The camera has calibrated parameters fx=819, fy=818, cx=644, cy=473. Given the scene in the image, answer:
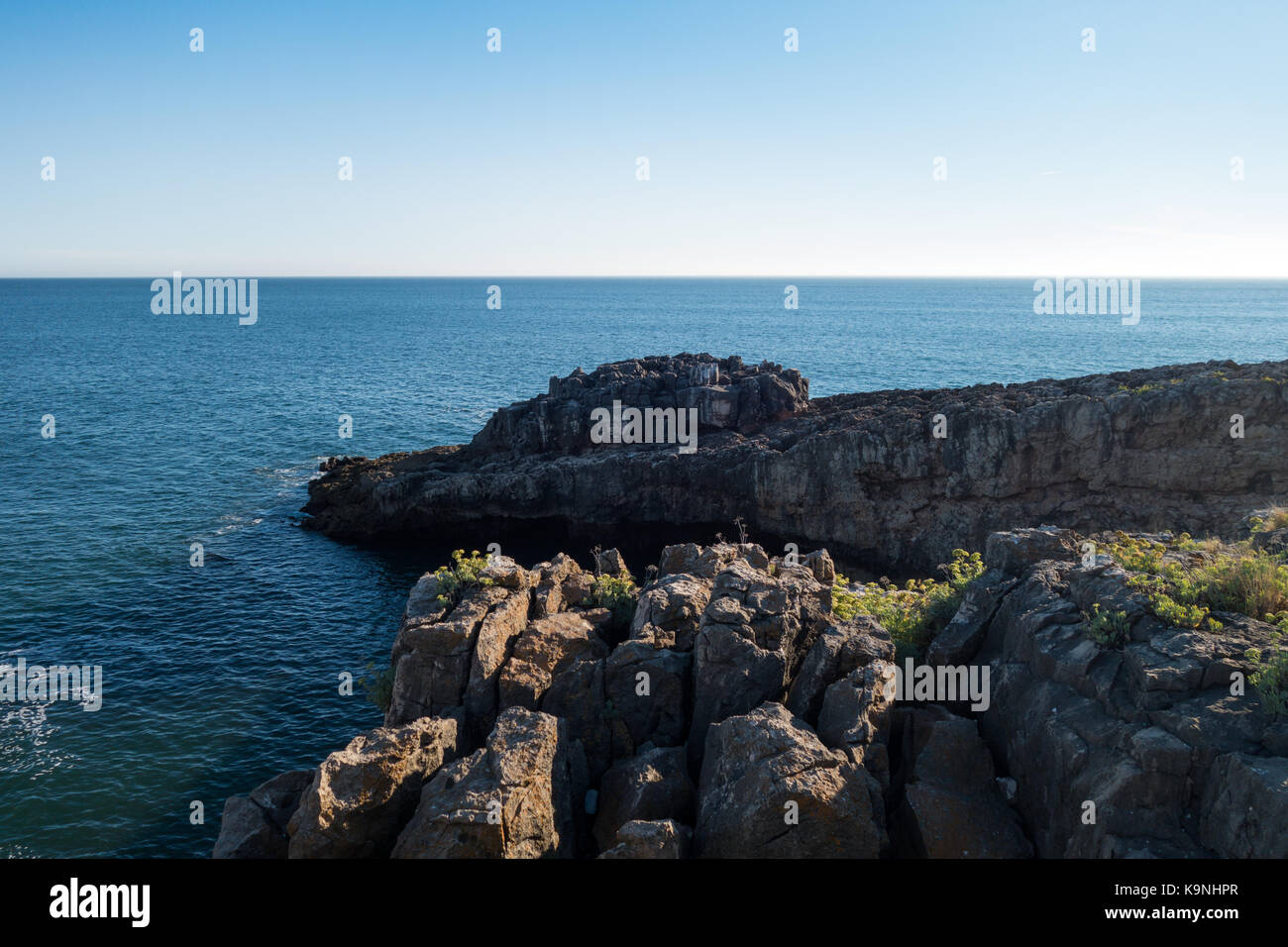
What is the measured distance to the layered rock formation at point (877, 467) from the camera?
44.6 metres

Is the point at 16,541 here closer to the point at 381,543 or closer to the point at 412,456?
the point at 381,543

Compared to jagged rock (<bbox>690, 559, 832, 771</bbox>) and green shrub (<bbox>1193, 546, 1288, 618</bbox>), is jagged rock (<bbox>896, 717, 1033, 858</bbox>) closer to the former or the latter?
jagged rock (<bbox>690, 559, 832, 771</bbox>)

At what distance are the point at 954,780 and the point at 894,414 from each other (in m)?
38.4

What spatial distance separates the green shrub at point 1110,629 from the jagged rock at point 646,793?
353 inches

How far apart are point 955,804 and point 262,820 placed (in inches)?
584

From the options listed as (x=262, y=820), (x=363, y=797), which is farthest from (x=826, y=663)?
(x=262, y=820)

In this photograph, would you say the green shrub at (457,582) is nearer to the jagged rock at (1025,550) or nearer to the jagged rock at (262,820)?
the jagged rock at (262,820)

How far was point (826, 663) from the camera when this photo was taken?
19547 millimetres

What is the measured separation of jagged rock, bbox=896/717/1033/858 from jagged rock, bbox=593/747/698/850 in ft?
14.3

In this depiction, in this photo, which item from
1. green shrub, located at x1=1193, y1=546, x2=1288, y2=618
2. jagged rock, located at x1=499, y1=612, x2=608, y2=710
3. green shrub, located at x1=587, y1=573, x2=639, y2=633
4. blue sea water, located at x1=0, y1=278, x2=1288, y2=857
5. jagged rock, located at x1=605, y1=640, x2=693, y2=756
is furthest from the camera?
blue sea water, located at x1=0, y1=278, x2=1288, y2=857

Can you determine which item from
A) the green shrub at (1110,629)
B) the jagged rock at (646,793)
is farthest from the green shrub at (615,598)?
the green shrub at (1110,629)

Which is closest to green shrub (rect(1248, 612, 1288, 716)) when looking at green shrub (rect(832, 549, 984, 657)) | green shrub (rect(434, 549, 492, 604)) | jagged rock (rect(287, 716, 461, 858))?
green shrub (rect(832, 549, 984, 657))

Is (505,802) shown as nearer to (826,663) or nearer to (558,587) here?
(826,663)

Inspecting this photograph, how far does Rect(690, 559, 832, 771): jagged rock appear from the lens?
64.2ft
